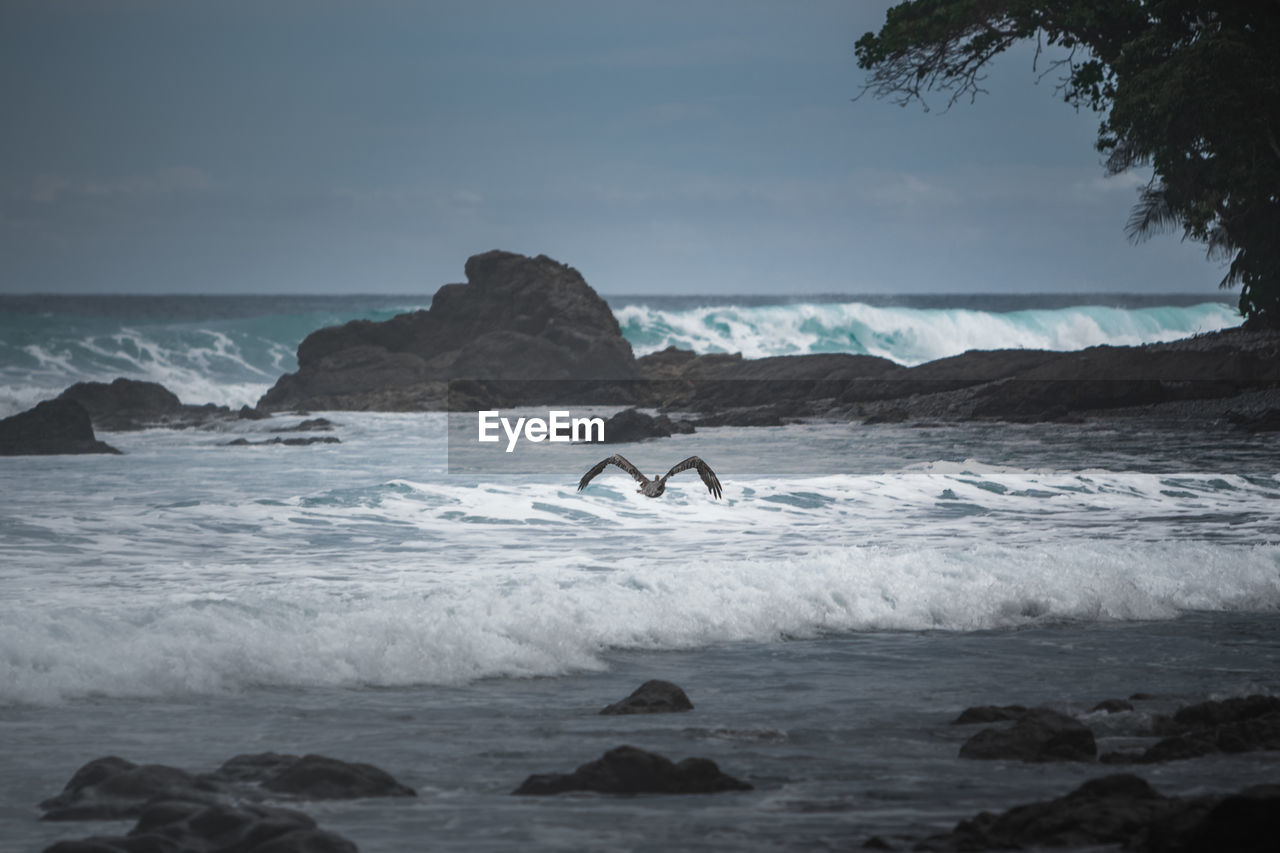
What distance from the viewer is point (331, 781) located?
574cm

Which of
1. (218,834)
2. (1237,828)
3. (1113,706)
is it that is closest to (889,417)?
(1113,706)

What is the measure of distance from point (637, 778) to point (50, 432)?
22143mm

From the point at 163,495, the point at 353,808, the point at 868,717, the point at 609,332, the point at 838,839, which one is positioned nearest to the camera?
the point at 838,839

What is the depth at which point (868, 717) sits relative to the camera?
7348 mm

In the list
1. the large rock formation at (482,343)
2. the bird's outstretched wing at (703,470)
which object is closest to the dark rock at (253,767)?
the bird's outstretched wing at (703,470)

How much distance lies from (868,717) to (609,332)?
1633 inches

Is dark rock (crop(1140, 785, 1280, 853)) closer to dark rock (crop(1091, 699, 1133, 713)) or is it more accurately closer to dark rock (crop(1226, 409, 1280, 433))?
dark rock (crop(1091, 699, 1133, 713))

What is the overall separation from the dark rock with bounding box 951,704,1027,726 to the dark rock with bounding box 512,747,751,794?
1.77 metres

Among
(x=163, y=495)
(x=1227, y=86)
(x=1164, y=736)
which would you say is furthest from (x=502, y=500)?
(x=1227, y=86)

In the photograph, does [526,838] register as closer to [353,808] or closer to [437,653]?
[353,808]

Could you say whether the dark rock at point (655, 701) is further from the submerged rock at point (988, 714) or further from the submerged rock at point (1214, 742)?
the submerged rock at point (1214, 742)
